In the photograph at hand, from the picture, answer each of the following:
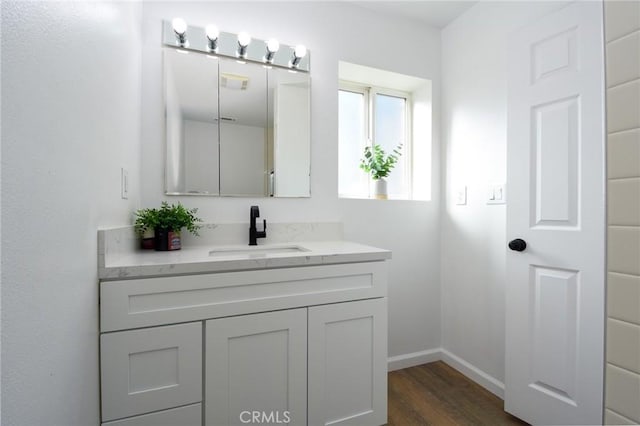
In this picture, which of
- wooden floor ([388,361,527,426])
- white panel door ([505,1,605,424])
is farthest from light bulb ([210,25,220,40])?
wooden floor ([388,361,527,426])

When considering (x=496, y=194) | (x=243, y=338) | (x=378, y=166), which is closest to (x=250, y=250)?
(x=243, y=338)

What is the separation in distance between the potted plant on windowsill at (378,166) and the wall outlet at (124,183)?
1444mm

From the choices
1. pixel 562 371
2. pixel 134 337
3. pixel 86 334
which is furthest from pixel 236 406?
pixel 562 371

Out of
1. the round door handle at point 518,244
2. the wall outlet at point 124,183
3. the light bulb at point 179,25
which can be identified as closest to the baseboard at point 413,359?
the round door handle at point 518,244

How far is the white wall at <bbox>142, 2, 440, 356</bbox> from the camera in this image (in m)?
1.53

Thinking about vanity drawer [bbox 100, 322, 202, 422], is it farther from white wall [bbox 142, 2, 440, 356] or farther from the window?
the window

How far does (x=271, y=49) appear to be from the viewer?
1693 millimetres

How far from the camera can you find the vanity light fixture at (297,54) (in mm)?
1754

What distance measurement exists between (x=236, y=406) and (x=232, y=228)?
2.79 ft

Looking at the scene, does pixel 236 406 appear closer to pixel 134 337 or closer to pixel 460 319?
pixel 134 337

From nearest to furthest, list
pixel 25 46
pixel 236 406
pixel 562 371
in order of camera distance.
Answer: pixel 25 46
pixel 236 406
pixel 562 371

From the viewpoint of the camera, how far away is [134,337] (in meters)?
0.97

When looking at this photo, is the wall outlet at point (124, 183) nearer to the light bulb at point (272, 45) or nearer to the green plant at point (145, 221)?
the green plant at point (145, 221)

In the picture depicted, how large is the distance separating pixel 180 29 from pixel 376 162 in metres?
1.38
